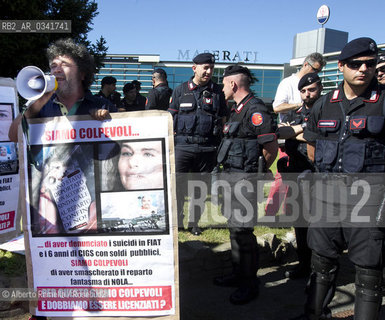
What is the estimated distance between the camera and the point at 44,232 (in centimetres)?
222

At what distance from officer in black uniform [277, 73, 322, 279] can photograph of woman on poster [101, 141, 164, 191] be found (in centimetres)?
199

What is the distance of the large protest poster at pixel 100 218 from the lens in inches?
85.5

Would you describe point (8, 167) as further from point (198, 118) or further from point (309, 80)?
point (309, 80)

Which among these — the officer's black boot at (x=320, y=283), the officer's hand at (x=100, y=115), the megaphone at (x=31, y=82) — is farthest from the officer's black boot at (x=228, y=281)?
the megaphone at (x=31, y=82)

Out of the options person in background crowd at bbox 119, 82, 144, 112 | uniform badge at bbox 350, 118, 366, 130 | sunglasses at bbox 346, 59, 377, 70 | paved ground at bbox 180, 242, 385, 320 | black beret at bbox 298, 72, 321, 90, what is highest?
person in background crowd at bbox 119, 82, 144, 112

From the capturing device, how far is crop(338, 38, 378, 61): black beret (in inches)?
103

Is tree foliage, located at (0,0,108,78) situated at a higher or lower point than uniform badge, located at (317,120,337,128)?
higher

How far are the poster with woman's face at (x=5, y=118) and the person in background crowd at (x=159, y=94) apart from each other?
3.37m

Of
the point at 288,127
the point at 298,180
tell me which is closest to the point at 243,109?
the point at 288,127

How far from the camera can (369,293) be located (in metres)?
2.57

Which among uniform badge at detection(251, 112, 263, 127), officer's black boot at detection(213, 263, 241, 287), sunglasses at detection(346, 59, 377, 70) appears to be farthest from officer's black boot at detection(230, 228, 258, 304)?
sunglasses at detection(346, 59, 377, 70)

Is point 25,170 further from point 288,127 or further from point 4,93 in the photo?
point 288,127

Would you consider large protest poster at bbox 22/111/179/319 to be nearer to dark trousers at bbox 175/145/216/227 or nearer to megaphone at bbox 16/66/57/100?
megaphone at bbox 16/66/57/100

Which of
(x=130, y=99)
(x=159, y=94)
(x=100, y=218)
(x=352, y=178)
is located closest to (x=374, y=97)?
(x=352, y=178)
